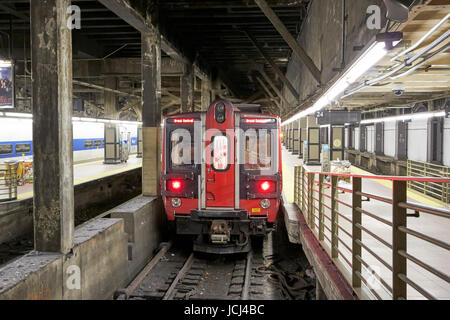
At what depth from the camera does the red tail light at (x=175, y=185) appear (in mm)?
7719

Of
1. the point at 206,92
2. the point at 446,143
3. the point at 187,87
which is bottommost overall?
the point at 446,143

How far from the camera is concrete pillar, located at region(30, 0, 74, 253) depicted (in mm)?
4848

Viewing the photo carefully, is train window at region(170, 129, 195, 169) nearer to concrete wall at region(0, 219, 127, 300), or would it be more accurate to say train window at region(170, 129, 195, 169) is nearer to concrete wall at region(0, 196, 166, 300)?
concrete wall at region(0, 196, 166, 300)

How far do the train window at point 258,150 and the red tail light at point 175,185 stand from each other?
1403mm

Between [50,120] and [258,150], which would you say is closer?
[50,120]

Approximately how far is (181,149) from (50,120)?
3293 millimetres

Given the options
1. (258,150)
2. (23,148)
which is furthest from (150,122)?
(23,148)

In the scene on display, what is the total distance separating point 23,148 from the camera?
16219mm

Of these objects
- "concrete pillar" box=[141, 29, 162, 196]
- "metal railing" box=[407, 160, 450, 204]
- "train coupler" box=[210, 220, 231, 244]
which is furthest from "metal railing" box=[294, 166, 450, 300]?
"concrete pillar" box=[141, 29, 162, 196]

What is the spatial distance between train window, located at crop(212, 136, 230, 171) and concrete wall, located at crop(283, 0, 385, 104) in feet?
8.25

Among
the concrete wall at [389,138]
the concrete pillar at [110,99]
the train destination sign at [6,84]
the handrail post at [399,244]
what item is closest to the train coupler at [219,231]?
the handrail post at [399,244]

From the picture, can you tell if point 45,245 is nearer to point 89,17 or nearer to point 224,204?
point 224,204

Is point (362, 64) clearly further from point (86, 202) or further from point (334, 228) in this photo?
point (86, 202)
